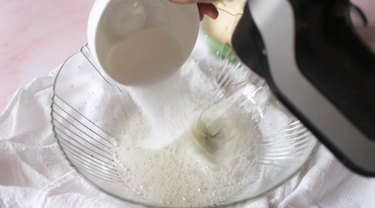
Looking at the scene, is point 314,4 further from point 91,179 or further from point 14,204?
point 14,204

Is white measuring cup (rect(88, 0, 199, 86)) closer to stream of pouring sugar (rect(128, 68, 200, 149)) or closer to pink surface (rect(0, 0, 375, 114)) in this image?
stream of pouring sugar (rect(128, 68, 200, 149))

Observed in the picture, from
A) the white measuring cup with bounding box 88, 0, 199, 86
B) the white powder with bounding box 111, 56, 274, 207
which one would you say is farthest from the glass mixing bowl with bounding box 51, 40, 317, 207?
the white measuring cup with bounding box 88, 0, 199, 86

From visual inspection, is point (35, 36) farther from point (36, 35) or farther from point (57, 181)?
point (57, 181)

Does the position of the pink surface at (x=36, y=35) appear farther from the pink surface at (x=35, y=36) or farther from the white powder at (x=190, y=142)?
the white powder at (x=190, y=142)

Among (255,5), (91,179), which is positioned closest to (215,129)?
(91,179)

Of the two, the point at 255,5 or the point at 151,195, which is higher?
the point at 255,5
